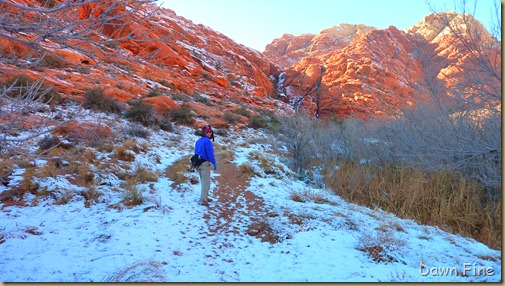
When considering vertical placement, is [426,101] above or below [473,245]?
above

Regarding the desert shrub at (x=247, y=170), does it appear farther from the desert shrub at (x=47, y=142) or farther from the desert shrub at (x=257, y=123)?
the desert shrub at (x=257, y=123)

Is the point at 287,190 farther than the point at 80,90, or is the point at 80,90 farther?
the point at 80,90

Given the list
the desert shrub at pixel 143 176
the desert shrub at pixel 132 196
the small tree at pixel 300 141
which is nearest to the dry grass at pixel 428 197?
the small tree at pixel 300 141

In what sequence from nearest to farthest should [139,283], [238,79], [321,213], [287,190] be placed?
[139,283], [321,213], [287,190], [238,79]

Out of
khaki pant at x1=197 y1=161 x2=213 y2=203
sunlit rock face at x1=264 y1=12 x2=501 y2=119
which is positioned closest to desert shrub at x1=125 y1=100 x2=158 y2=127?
khaki pant at x1=197 y1=161 x2=213 y2=203

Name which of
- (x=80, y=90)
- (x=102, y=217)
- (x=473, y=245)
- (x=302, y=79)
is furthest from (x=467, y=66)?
(x=302, y=79)

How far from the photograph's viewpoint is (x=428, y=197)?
5762mm

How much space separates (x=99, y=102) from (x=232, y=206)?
9.76 meters

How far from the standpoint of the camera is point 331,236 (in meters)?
3.91

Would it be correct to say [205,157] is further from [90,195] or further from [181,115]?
[181,115]

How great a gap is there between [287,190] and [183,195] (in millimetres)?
2486

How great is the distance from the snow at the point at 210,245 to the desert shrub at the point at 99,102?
7548 millimetres

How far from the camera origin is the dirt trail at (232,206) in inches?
176

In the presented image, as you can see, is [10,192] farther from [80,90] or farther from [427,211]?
[80,90]
